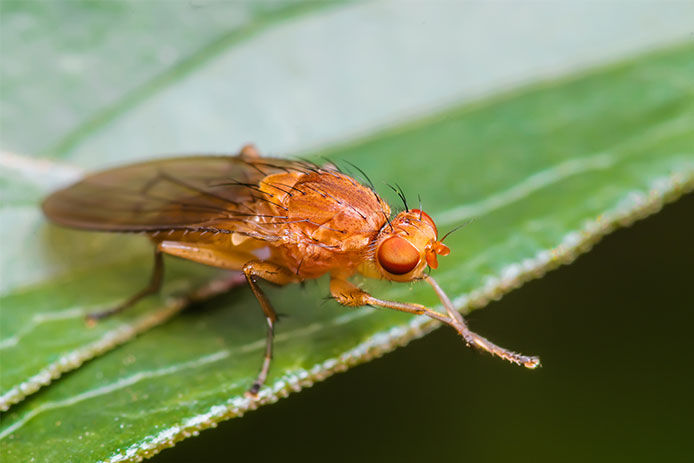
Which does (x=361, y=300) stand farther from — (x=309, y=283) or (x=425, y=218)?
(x=309, y=283)

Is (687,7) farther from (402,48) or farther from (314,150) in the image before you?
(314,150)

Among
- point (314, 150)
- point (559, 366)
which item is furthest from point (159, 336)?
point (559, 366)

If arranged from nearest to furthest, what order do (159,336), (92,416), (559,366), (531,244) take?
1. (92,416)
2. (531,244)
3. (159,336)
4. (559,366)

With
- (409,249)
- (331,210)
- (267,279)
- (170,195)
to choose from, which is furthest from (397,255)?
(170,195)

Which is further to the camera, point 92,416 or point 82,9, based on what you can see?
point 82,9

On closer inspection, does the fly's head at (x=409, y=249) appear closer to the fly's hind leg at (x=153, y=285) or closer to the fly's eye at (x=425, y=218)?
the fly's eye at (x=425, y=218)

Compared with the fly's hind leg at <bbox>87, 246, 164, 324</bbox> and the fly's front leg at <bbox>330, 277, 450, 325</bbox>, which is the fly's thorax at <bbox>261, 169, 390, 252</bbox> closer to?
the fly's front leg at <bbox>330, 277, 450, 325</bbox>

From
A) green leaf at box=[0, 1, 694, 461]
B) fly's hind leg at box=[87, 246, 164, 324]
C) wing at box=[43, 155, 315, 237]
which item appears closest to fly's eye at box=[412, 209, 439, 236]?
green leaf at box=[0, 1, 694, 461]
